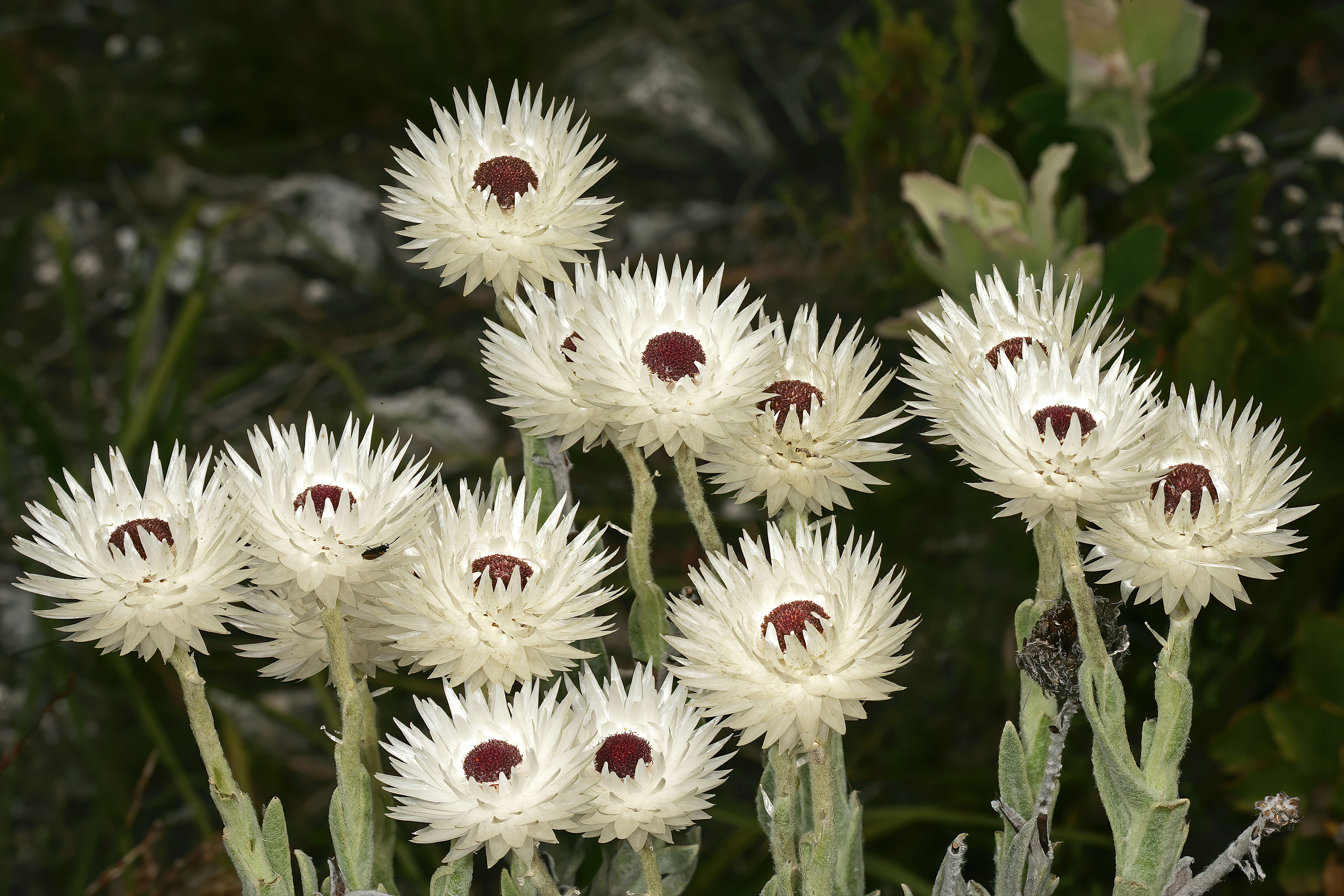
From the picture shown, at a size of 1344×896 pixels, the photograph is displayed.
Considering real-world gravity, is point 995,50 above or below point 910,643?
above

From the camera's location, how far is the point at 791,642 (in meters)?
0.58

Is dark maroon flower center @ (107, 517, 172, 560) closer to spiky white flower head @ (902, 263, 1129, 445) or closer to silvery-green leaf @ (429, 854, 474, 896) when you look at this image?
silvery-green leaf @ (429, 854, 474, 896)

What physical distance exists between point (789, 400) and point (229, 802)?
13.6 inches

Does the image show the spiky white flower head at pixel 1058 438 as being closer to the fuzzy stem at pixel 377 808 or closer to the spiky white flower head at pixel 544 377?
the spiky white flower head at pixel 544 377

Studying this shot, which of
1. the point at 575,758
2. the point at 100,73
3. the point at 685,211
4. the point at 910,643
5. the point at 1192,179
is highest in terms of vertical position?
the point at 100,73

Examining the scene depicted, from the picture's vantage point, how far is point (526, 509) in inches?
29.7

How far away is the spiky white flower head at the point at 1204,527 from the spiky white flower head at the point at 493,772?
10.3 inches

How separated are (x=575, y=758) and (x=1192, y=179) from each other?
2.11m

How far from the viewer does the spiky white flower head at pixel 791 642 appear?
0.59m

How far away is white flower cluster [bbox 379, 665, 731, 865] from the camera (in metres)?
0.59

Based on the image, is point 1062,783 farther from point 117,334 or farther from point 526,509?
point 117,334

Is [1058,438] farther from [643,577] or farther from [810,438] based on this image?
[643,577]

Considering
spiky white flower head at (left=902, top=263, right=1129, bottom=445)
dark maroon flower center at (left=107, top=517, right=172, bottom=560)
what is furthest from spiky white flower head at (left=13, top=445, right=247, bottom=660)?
spiky white flower head at (left=902, top=263, right=1129, bottom=445)

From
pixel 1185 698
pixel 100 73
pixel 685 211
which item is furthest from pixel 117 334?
pixel 1185 698
